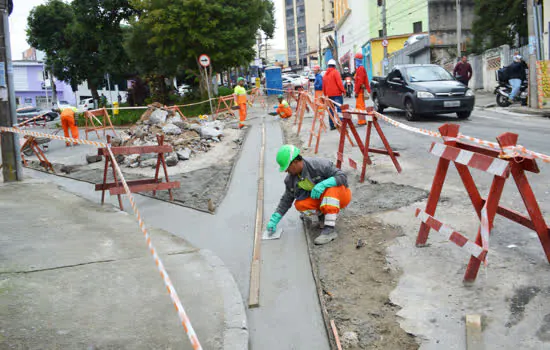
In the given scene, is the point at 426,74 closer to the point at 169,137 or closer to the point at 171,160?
the point at 169,137

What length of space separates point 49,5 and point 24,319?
4856 cm

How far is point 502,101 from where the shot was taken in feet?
61.8

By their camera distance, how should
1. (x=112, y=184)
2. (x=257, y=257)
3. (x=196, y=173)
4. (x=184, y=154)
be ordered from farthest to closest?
1. (x=184, y=154)
2. (x=196, y=173)
3. (x=112, y=184)
4. (x=257, y=257)

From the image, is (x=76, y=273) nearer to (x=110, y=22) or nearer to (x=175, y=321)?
(x=175, y=321)

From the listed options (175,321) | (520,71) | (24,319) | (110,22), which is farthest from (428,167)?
(110,22)

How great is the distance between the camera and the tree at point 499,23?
92.8ft

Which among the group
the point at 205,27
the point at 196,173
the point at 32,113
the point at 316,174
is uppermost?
the point at 205,27

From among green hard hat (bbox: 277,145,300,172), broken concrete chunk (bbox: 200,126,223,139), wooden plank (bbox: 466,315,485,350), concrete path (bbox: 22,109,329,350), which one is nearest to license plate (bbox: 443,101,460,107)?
concrete path (bbox: 22,109,329,350)

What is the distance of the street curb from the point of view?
3.85 metres

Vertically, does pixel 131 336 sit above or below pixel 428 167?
below

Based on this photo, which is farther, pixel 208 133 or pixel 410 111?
pixel 208 133

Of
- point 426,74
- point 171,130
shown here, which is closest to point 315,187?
point 171,130

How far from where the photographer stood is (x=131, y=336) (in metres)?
3.85

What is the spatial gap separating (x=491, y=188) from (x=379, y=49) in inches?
1980
